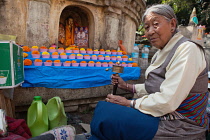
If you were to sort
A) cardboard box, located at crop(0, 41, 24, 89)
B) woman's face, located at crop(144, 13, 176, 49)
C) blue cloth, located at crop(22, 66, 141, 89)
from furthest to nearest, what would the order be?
blue cloth, located at crop(22, 66, 141, 89) < cardboard box, located at crop(0, 41, 24, 89) < woman's face, located at crop(144, 13, 176, 49)

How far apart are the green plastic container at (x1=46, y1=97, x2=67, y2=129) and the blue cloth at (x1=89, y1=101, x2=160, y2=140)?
1158mm

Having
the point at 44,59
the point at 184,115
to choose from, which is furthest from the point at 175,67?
the point at 44,59

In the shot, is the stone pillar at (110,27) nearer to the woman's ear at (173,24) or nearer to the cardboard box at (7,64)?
the cardboard box at (7,64)

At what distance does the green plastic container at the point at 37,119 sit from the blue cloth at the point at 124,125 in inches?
Answer: 41.7

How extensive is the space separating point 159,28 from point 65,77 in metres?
2.11

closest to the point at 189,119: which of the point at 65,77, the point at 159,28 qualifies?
the point at 159,28

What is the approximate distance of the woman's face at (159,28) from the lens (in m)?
1.30

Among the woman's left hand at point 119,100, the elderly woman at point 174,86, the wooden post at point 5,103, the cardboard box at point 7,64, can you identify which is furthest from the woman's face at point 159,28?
the wooden post at point 5,103

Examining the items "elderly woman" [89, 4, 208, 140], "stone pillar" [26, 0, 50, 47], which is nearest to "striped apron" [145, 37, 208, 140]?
"elderly woman" [89, 4, 208, 140]

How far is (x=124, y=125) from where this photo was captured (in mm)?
1104

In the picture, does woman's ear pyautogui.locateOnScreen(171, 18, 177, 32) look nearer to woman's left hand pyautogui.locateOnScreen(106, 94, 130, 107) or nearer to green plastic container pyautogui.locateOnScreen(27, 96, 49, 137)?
woman's left hand pyautogui.locateOnScreen(106, 94, 130, 107)

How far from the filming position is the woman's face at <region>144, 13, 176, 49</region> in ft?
4.27

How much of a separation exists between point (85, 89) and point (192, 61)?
231 centimetres

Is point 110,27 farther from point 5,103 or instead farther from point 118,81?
point 5,103
